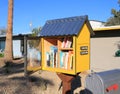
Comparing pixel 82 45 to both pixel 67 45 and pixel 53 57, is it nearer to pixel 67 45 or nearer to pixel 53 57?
pixel 67 45

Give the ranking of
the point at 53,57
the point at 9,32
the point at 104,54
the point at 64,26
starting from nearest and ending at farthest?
the point at 64,26 → the point at 53,57 → the point at 104,54 → the point at 9,32

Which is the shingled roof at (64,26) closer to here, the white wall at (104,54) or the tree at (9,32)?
the white wall at (104,54)

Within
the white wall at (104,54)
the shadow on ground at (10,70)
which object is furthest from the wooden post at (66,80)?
the white wall at (104,54)

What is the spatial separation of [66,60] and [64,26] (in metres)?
0.89

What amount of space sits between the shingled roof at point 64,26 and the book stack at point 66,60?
0.56 meters

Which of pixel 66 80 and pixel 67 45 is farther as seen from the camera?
pixel 66 80

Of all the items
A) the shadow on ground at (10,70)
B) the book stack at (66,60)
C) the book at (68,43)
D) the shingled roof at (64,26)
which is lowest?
the shadow on ground at (10,70)

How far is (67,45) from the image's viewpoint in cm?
664

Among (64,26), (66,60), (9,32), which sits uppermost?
(9,32)

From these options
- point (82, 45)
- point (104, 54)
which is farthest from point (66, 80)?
point (104, 54)

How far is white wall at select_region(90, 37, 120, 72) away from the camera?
14273 millimetres

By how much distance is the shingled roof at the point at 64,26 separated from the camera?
621 centimetres

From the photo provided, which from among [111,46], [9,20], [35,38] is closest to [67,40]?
[35,38]

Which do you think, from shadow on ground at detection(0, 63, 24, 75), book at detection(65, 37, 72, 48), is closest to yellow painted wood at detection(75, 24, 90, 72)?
book at detection(65, 37, 72, 48)
